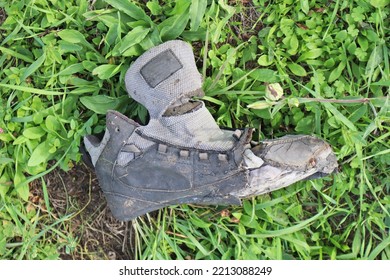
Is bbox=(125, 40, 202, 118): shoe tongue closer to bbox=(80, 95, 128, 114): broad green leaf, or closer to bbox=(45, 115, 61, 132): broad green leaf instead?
bbox=(80, 95, 128, 114): broad green leaf

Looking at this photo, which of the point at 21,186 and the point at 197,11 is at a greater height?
the point at 197,11

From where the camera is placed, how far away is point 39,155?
2.26 metres

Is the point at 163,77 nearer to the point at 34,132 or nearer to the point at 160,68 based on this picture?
the point at 160,68

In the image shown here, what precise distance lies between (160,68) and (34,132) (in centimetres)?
60

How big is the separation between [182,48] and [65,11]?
1.80ft

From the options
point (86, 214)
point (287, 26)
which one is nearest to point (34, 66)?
point (86, 214)

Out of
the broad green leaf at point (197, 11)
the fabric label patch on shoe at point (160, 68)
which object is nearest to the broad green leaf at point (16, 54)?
the fabric label patch on shoe at point (160, 68)

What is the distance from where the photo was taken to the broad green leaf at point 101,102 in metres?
2.25

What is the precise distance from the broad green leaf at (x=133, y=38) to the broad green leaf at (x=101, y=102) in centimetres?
21

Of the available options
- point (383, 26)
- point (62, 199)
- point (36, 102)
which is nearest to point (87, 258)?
point (62, 199)

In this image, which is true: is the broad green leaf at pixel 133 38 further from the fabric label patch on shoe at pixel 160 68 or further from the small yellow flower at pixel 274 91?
the small yellow flower at pixel 274 91

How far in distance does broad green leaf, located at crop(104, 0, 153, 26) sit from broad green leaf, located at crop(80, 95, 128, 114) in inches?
13.1

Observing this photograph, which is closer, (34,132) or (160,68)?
(160,68)
